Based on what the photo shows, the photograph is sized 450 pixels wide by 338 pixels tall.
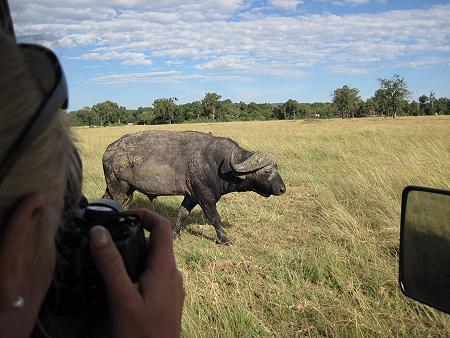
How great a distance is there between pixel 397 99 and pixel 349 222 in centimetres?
8697

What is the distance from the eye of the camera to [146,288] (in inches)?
43.7

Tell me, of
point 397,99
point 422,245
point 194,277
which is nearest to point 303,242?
point 194,277

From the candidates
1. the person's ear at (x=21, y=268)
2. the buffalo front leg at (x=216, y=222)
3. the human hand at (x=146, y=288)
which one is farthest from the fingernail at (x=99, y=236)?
the buffalo front leg at (x=216, y=222)

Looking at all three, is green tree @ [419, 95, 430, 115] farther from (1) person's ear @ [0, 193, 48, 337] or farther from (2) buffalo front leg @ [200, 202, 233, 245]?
(1) person's ear @ [0, 193, 48, 337]

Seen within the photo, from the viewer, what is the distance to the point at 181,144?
7.92 metres

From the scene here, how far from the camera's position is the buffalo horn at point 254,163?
732 cm

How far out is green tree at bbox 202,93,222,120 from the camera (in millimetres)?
104125

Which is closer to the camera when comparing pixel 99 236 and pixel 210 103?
pixel 99 236

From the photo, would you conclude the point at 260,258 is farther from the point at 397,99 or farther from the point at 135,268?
the point at 397,99

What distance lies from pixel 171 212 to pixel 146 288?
8320 mm

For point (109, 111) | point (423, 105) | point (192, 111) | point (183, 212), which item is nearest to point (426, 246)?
point (183, 212)

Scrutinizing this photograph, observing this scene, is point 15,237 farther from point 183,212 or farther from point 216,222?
point 183,212

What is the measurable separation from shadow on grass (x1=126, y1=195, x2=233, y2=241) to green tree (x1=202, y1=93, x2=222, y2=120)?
309 ft

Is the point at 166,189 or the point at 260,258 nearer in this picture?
the point at 260,258
